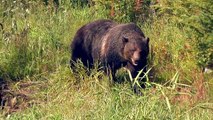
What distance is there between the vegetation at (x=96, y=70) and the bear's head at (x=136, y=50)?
218mm

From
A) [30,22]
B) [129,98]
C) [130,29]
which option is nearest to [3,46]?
[30,22]

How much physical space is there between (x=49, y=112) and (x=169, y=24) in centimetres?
441

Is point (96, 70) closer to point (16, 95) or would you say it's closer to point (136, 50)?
point (136, 50)

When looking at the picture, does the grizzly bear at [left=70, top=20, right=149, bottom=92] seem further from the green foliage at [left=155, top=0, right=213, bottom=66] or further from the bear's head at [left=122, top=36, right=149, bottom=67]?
the green foliage at [left=155, top=0, right=213, bottom=66]

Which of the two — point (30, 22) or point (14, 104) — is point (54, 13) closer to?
point (30, 22)

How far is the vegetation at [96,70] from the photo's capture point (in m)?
6.80

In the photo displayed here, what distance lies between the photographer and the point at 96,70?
8898 mm

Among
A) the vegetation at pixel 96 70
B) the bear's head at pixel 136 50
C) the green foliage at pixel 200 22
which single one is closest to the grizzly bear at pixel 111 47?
the bear's head at pixel 136 50

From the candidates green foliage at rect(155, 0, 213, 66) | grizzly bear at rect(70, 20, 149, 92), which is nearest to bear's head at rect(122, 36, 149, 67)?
grizzly bear at rect(70, 20, 149, 92)

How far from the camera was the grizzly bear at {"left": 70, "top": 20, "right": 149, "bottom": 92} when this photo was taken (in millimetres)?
8867

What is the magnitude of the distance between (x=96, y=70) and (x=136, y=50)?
0.67 metres

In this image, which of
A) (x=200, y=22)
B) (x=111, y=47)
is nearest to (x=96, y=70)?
(x=111, y=47)

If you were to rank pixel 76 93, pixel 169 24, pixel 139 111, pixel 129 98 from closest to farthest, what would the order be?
pixel 139 111, pixel 129 98, pixel 76 93, pixel 169 24

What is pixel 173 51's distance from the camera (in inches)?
393
